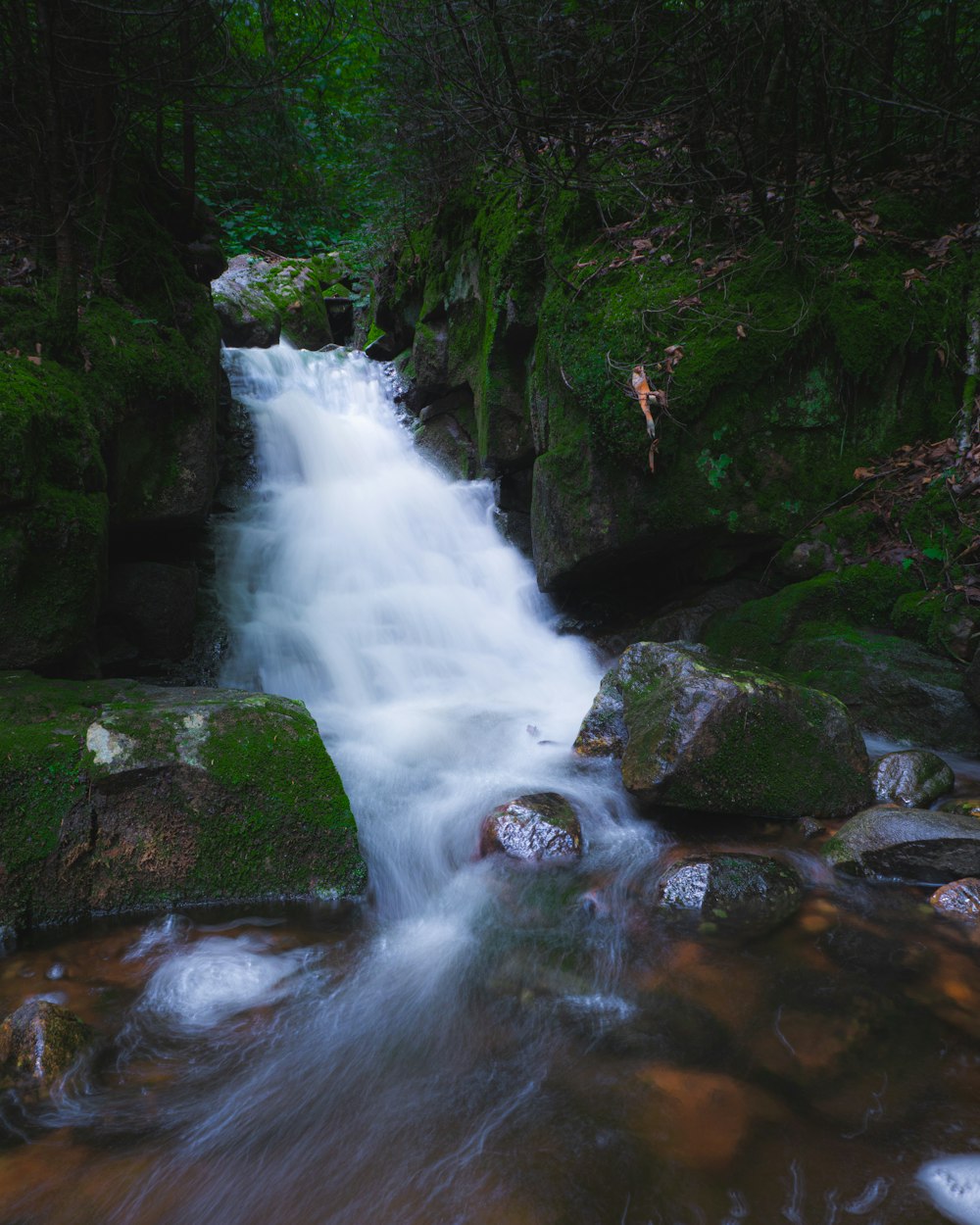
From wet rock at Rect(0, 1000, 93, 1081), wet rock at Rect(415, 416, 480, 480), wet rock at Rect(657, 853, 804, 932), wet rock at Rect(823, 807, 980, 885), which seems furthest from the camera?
wet rock at Rect(415, 416, 480, 480)

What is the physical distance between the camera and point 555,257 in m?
6.68

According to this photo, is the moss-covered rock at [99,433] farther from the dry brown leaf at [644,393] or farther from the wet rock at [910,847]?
the wet rock at [910,847]

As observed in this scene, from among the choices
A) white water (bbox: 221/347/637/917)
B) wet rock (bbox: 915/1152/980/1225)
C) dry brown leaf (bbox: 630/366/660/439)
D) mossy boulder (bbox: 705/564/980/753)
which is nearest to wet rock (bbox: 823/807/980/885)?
mossy boulder (bbox: 705/564/980/753)

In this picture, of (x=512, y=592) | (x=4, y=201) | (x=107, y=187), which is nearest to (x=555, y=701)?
(x=512, y=592)

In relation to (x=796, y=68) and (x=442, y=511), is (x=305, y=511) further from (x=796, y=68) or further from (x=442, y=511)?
(x=796, y=68)

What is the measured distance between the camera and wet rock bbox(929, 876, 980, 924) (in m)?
2.92

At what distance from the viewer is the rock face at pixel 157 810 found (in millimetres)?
3117

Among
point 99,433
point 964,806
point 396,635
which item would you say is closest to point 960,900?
point 964,806

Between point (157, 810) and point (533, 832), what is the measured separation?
1.93 metres

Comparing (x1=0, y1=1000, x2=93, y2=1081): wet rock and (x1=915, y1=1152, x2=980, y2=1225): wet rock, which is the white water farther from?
(x1=915, y1=1152, x2=980, y2=1225): wet rock

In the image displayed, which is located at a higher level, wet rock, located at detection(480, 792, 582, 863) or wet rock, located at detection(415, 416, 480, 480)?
wet rock, located at detection(415, 416, 480, 480)

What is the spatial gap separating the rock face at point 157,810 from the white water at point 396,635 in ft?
1.79

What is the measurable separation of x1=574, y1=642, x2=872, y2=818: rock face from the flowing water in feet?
0.75

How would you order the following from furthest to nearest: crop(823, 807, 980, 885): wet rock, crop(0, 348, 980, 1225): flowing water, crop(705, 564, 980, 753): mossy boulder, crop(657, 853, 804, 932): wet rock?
1. crop(705, 564, 980, 753): mossy boulder
2. crop(823, 807, 980, 885): wet rock
3. crop(657, 853, 804, 932): wet rock
4. crop(0, 348, 980, 1225): flowing water
